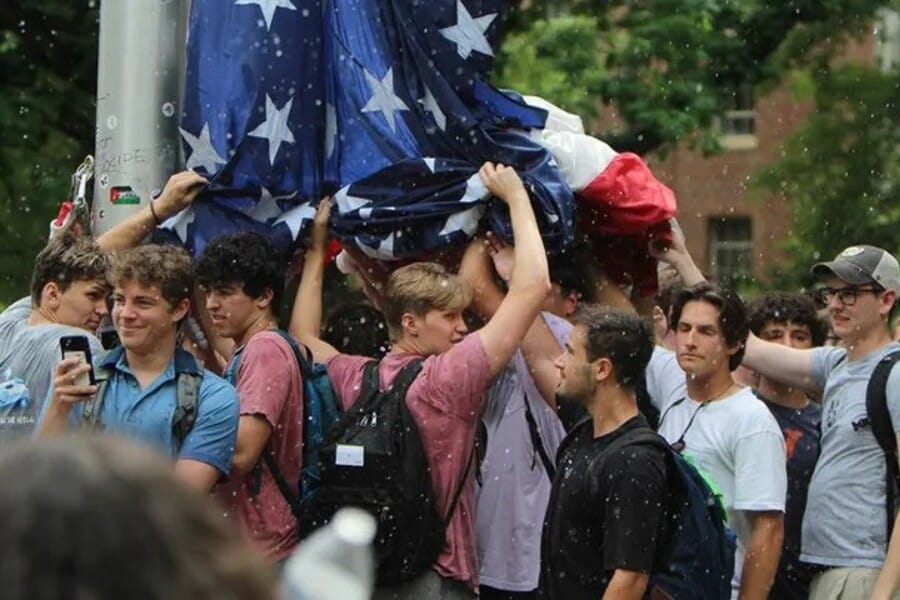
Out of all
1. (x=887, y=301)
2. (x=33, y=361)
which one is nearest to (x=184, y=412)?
(x=33, y=361)

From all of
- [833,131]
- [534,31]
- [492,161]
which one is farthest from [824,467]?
[833,131]

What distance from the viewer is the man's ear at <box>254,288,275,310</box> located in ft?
21.1

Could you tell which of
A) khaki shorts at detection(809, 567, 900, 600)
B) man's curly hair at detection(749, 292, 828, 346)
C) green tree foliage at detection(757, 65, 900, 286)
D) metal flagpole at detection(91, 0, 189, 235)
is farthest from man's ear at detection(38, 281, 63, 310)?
green tree foliage at detection(757, 65, 900, 286)

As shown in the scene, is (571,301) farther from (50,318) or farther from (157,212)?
(50,318)

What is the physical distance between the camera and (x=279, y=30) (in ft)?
21.6

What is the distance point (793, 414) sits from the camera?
780cm

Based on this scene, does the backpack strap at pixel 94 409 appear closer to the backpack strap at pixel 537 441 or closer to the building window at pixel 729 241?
the backpack strap at pixel 537 441

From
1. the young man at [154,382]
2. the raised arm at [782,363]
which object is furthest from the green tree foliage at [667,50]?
the young man at [154,382]

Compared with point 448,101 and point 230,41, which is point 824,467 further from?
point 230,41

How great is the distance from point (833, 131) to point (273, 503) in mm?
17534

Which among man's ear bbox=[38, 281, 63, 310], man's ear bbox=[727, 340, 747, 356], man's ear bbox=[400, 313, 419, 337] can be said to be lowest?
man's ear bbox=[727, 340, 747, 356]

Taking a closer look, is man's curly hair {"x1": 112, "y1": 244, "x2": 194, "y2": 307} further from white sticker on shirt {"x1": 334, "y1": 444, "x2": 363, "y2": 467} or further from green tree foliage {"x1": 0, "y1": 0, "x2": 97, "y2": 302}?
green tree foliage {"x1": 0, "y1": 0, "x2": 97, "y2": 302}

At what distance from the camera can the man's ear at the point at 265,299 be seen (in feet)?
21.1

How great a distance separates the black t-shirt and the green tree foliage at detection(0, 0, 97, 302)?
9248mm
